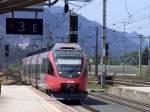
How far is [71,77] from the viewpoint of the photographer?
32.2m

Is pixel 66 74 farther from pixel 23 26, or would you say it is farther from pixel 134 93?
pixel 23 26

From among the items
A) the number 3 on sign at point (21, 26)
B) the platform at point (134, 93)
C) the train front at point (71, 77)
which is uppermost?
the number 3 on sign at point (21, 26)

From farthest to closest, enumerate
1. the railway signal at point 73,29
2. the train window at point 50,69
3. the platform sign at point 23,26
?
1. the railway signal at point 73,29
2. the platform sign at point 23,26
3. the train window at point 50,69

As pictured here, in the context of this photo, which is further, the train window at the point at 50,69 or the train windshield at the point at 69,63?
the train window at the point at 50,69

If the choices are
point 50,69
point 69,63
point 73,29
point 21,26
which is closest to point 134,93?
point 69,63

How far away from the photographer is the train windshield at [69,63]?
32.4 m

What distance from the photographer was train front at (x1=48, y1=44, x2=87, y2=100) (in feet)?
105

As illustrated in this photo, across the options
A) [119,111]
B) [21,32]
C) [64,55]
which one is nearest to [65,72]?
[64,55]

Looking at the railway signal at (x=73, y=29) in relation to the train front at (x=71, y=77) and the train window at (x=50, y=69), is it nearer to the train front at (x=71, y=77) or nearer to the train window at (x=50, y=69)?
the train window at (x=50, y=69)

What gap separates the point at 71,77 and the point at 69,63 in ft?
3.56

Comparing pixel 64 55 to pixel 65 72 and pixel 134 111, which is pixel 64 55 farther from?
pixel 134 111

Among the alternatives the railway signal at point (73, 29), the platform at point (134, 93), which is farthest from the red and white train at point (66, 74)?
the railway signal at point (73, 29)

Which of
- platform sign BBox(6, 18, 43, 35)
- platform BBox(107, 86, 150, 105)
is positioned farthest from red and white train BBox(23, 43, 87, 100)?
platform sign BBox(6, 18, 43, 35)

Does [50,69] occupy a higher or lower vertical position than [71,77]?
higher
